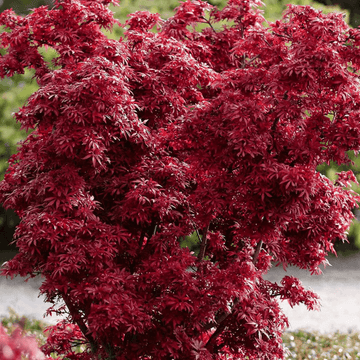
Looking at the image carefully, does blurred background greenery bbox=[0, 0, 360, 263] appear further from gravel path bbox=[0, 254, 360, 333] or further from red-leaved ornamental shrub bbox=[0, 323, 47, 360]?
red-leaved ornamental shrub bbox=[0, 323, 47, 360]

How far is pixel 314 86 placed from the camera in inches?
112

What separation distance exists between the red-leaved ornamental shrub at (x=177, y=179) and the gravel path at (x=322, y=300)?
3.97 meters

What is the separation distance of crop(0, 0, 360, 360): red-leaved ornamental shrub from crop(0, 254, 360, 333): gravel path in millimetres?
3968

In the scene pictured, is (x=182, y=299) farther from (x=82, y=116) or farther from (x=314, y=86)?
(x=314, y=86)

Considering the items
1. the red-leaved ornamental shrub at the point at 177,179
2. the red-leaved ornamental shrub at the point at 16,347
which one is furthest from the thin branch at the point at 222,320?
the red-leaved ornamental shrub at the point at 16,347

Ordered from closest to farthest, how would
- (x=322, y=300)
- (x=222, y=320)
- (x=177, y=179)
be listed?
1. (x=177, y=179)
2. (x=222, y=320)
3. (x=322, y=300)

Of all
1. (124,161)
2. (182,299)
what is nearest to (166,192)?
(124,161)

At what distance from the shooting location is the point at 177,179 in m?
3.27

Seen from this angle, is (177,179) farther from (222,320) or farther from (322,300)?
(322,300)

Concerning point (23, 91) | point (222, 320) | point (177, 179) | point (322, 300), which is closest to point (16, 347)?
point (177, 179)

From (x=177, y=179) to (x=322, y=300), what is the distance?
600 cm

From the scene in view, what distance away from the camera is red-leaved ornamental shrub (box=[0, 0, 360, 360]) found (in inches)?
112

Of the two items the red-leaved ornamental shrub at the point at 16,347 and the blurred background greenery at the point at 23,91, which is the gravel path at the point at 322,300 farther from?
the red-leaved ornamental shrub at the point at 16,347

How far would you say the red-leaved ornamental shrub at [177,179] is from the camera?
112 inches
